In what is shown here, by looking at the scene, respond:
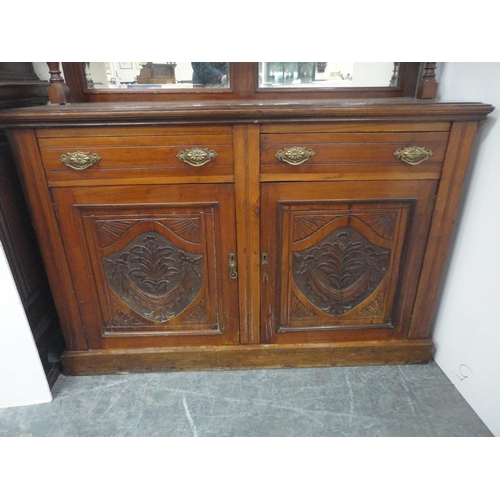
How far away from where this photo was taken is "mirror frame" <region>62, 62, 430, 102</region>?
1388mm

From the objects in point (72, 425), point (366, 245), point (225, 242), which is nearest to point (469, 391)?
point (366, 245)

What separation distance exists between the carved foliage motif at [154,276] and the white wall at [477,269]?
0.92 m

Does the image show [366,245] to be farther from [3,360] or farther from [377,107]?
[3,360]

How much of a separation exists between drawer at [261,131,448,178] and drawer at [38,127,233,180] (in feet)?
0.49

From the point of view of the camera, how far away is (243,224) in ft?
4.01

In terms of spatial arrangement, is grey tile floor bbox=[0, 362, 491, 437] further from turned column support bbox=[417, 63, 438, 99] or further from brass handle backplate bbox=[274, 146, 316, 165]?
turned column support bbox=[417, 63, 438, 99]

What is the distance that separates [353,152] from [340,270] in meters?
0.41

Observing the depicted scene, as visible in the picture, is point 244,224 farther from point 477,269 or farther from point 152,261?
point 477,269

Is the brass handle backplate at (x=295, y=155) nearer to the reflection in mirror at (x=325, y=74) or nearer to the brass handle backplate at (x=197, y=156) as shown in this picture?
the brass handle backplate at (x=197, y=156)

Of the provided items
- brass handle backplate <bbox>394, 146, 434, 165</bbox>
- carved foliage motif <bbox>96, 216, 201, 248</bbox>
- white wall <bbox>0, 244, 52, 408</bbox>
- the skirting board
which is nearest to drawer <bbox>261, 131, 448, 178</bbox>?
brass handle backplate <bbox>394, 146, 434, 165</bbox>

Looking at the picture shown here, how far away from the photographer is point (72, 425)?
121 centimetres

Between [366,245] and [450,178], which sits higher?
[450,178]

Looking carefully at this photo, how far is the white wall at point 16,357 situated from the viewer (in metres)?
1.14

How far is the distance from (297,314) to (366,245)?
0.36m
